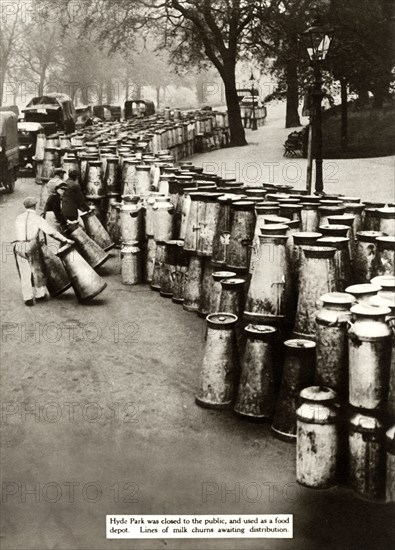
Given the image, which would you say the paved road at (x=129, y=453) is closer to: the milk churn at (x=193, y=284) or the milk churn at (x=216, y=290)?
the milk churn at (x=216, y=290)

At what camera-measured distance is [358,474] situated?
165 inches

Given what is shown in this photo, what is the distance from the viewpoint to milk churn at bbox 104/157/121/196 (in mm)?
12453

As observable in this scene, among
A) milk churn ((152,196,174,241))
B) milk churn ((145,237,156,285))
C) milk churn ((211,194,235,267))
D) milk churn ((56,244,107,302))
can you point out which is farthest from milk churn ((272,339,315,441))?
milk churn ((145,237,156,285))

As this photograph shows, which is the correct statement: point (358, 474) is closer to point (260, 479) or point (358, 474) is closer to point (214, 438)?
point (260, 479)

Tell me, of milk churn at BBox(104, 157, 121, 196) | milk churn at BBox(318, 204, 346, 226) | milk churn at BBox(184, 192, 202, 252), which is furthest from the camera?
milk churn at BBox(104, 157, 121, 196)

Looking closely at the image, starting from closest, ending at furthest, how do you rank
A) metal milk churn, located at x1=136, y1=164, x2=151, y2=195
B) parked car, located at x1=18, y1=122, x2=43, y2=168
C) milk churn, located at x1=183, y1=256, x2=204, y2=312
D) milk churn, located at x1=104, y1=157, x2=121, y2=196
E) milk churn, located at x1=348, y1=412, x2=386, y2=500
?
milk churn, located at x1=348, y1=412, x2=386, y2=500
milk churn, located at x1=183, y1=256, x2=204, y2=312
metal milk churn, located at x1=136, y1=164, x2=151, y2=195
milk churn, located at x1=104, y1=157, x2=121, y2=196
parked car, located at x1=18, y1=122, x2=43, y2=168

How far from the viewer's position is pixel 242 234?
6.71 meters

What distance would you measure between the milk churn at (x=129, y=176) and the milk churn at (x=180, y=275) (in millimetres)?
3247

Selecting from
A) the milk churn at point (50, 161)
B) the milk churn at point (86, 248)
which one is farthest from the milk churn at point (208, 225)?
the milk churn at point (50, 161)

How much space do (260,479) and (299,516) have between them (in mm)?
459

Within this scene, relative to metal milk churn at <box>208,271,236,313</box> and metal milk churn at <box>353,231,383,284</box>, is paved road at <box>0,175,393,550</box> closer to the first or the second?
metal milk churn at <box>208,271,236,313</box>

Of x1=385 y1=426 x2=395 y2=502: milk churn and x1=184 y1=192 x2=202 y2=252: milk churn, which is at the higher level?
x1=184 y1=192 x2=202 y2=252: milk churn

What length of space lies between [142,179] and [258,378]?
685 cm

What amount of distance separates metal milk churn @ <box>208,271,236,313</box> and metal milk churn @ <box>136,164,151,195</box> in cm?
427
